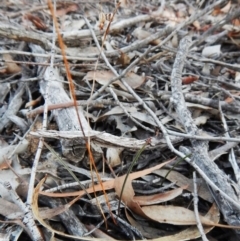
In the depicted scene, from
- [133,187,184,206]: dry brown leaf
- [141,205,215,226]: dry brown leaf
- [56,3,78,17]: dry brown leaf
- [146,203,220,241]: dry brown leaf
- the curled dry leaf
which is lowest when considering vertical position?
[146,203,220,241]: dry brown leaf

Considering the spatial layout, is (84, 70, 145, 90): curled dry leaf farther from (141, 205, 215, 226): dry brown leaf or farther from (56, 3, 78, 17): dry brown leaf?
(56, 3, 78, 17): dry brown leaf

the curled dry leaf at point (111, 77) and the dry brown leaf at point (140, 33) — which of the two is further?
the dry brown leaf at point (140, 33)

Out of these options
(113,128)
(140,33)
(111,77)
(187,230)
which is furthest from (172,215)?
(140,33)

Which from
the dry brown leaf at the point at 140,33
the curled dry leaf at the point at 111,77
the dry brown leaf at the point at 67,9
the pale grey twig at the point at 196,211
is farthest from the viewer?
the dry brown leaf at the point at 67,9

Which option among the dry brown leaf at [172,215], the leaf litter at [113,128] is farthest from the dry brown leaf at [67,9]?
the dry brown leaf at [172,215]

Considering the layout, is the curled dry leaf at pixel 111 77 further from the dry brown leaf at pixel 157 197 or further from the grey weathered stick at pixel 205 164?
the dry brown leaf at pixel 157 197

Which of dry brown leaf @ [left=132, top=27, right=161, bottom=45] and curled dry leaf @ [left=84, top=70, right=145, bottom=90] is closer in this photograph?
curled dry leaf @ [left=84, top=70, right=145, bottom=90]

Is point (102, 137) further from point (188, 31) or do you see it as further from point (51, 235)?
point (188, 31)

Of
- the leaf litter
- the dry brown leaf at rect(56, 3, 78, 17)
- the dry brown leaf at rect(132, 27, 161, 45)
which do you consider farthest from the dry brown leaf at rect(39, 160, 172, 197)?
the dry brown leaf at rect(56, 3, 78, 17)

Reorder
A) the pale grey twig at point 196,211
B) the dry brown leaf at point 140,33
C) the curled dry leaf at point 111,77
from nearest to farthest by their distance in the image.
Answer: the pale grey twig at point 196,211
the curled dry leaf at point 111,77
the dry brown leaf at point 140,33
